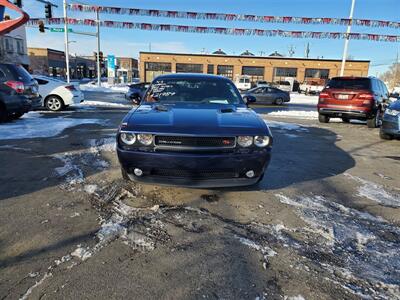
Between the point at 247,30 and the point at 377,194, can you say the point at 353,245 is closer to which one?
the point at 377,194

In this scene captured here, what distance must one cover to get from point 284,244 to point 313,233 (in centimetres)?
42

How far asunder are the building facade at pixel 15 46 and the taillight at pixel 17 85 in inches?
1396

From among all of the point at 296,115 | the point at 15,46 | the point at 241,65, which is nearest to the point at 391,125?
the point at 296,115

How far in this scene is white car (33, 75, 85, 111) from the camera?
1259cm

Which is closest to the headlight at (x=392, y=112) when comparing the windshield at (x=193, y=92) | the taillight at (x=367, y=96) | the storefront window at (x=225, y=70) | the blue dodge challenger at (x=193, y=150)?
the taillight at (x=367, y=96)

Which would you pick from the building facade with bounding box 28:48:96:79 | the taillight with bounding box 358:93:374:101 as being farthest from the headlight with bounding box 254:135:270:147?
the building facade with bounding box 28:48:96:79

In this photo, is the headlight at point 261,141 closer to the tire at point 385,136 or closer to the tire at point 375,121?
the tire at point 385,136

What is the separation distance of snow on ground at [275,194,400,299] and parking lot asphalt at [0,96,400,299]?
0.4 inches

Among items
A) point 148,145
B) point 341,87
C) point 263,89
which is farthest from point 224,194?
point 263,89

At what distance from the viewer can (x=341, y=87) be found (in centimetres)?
1098

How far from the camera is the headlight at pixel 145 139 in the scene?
357cm

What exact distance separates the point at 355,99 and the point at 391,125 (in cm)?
272

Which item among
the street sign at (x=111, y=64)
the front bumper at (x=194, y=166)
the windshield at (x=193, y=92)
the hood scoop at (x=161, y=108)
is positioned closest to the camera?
the front bumper at (x=194, y=166)

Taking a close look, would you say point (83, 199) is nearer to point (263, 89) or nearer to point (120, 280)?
point (120, 280)
